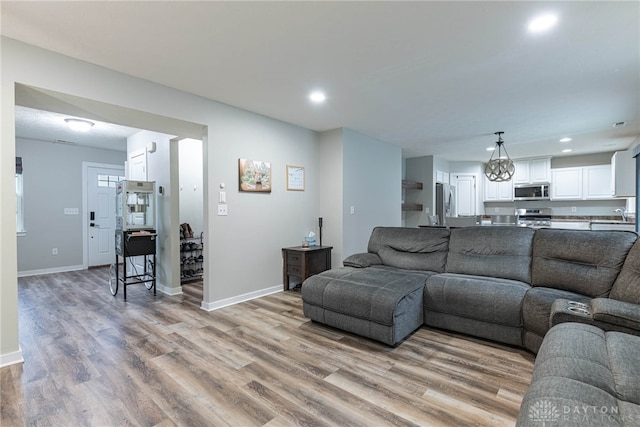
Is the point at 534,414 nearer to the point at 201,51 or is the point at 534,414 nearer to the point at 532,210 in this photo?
the point at 201,51

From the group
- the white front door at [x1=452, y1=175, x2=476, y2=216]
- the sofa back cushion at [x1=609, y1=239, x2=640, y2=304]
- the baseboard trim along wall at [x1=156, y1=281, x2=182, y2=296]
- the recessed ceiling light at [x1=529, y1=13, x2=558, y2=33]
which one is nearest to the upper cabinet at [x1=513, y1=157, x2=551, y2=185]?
the white front door at [x1=452, y1=175, x2=476, y2=216]

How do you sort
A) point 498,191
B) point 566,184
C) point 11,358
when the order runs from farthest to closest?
point 498,191 < point 566,184 < point 11,358

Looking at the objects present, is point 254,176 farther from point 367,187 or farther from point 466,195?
point 466,195

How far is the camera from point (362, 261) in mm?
3523

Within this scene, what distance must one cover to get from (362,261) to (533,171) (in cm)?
648

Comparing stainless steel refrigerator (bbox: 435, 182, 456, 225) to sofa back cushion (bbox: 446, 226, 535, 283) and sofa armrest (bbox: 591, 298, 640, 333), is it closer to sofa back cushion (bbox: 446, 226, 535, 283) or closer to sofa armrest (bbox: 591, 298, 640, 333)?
sofa back cushion (bbox: 446, 226, 535, 283)

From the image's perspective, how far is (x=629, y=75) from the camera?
2928mm

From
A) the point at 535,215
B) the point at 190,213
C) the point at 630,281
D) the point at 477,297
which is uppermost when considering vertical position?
the point at 190,213

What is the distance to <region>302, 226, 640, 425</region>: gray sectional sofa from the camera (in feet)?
4.53

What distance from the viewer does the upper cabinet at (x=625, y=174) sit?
16.6ft

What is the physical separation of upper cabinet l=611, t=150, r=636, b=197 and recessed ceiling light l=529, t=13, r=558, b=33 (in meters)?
4.73

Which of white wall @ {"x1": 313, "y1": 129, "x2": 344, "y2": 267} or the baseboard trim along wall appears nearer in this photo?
the baseboard trim along wall

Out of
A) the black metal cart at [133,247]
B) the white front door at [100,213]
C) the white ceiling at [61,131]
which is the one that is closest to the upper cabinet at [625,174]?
the black metal cart at [133,247]

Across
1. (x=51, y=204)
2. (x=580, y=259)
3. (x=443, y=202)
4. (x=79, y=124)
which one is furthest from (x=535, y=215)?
(x=51, y=204)
